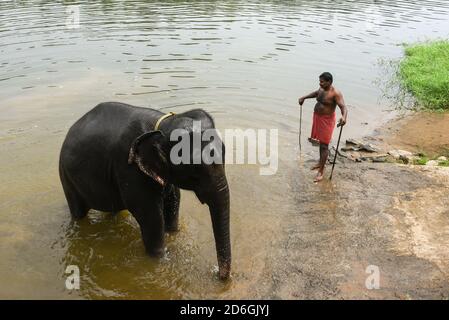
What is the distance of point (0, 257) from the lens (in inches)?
217

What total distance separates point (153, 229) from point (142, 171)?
0.87 meters

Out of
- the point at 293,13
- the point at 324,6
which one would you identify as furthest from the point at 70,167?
the point at 324,6

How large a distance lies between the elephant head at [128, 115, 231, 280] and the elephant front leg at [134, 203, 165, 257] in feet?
1.83

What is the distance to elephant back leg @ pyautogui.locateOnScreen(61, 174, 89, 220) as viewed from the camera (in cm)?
549

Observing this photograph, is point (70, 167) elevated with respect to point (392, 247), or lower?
elevated

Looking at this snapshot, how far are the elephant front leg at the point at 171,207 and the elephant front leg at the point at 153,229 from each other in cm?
39

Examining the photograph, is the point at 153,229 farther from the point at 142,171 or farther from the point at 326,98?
the point at 326,98

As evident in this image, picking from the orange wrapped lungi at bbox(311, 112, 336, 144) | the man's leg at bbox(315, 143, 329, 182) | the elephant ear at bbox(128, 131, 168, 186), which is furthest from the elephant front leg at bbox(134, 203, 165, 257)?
the orange wrapped lungi at bbox(311, 112, 336, 144)

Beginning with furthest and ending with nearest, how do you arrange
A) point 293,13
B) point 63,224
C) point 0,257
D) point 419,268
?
point 293,13 < point 63,224 < point 0,257 < point 419,268

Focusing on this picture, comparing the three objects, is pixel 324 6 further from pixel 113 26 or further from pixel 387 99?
pixel 387 99

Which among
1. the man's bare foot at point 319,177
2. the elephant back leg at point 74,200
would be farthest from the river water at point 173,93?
the elephant back leg at point 74,200

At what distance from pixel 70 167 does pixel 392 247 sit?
398cm

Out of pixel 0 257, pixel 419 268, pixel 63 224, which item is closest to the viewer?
pixel 419 268

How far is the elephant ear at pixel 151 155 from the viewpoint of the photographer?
13.6ft
